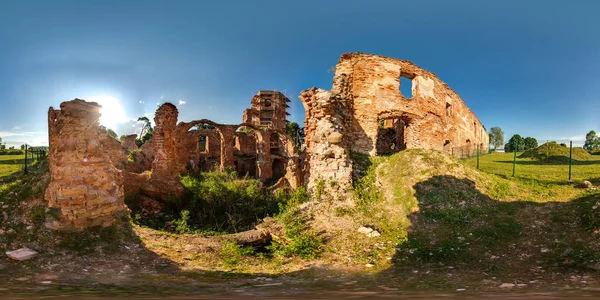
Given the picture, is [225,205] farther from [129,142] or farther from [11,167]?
[129,142]

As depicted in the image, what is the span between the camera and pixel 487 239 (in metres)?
6.11

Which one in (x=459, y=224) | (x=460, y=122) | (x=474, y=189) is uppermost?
(x=460, y=122)

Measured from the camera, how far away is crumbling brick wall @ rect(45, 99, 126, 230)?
6047mm

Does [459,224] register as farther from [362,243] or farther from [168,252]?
[168,252]

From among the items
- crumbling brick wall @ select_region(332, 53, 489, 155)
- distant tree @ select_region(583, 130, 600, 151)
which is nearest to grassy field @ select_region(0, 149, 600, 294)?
crumbling brick wall @ select_region(332, 53, 489, 155)

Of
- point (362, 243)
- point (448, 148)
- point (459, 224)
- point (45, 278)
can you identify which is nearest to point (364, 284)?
point (362, 243)

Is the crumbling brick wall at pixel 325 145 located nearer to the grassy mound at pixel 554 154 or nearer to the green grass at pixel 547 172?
the green grass at pixel 547 172

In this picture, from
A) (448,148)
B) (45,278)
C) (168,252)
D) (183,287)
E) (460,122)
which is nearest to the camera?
(183,287)

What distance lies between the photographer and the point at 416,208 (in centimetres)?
771

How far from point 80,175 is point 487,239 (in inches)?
358

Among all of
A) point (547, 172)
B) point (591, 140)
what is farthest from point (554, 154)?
point (591, 140)

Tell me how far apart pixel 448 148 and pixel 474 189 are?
12717 millimetres

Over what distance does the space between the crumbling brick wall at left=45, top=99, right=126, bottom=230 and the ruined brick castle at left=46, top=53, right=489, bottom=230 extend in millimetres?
18

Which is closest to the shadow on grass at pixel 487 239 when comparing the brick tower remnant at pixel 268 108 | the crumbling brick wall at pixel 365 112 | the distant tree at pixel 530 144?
the crumbling brick wall at pixel 365 112
